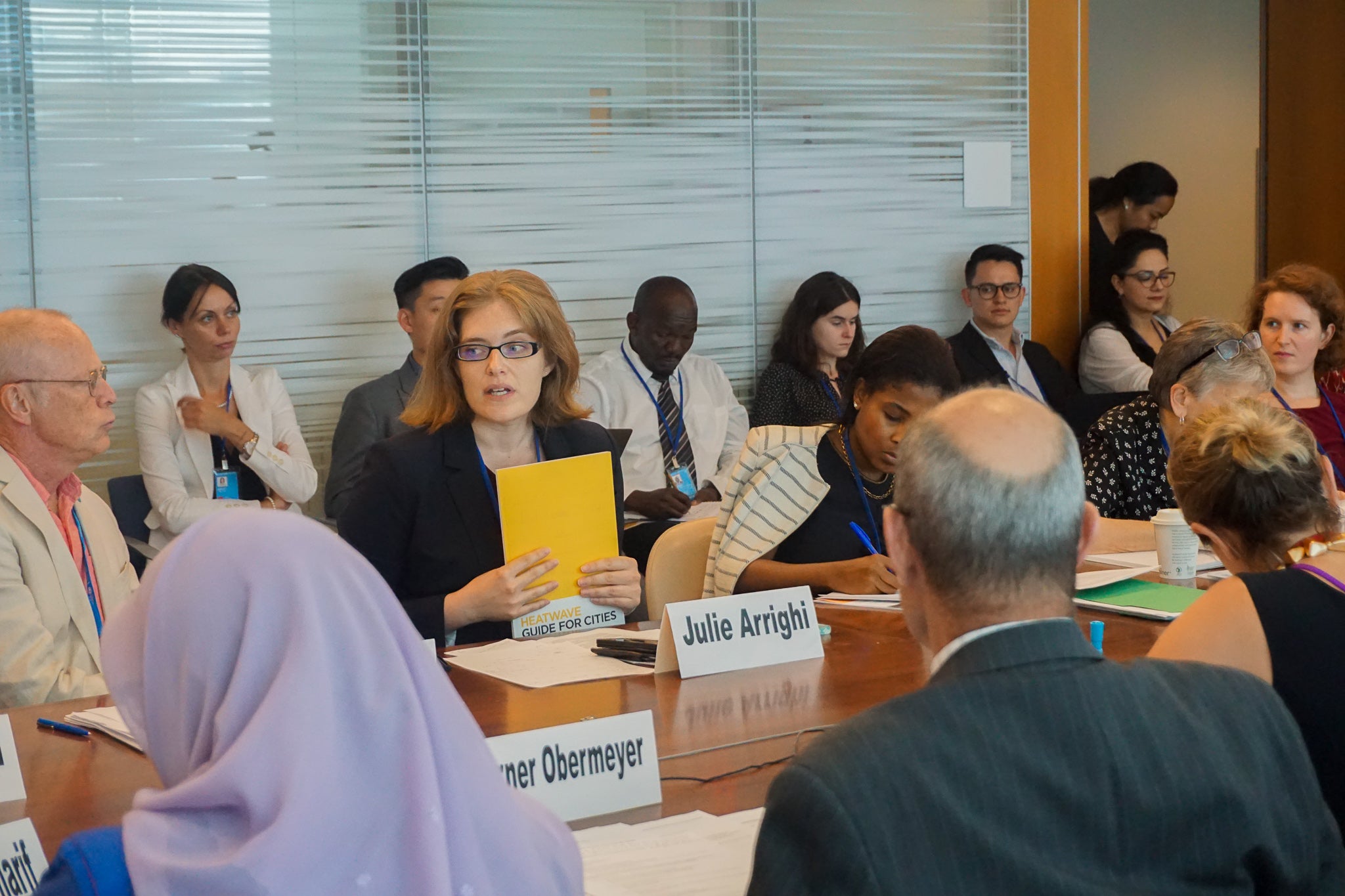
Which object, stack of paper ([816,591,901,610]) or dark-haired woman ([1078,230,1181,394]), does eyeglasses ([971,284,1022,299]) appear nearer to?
dark-haired woman ([1078,230,1181,394])

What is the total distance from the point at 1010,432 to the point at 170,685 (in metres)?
0.73

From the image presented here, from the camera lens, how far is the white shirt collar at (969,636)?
3.65ft

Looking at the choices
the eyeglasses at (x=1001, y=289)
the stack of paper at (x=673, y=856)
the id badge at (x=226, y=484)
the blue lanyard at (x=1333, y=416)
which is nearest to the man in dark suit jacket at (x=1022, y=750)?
the stack of paper at (x=673, y=856)

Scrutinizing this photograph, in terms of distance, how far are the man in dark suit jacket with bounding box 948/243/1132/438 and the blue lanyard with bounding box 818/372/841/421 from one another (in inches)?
27.2

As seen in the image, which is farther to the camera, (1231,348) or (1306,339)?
(1306,339)

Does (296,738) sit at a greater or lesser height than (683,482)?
greater

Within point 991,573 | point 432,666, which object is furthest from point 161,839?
point 991,573

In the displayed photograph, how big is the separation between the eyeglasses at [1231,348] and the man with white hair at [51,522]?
2753 millimetres

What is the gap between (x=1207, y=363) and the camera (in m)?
3.59

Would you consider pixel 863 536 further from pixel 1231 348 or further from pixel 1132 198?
pixel 1132 198

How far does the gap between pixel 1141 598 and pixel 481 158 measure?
372 centimetres

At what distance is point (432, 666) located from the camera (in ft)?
3.59

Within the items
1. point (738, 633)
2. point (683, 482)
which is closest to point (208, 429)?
point (683, 482)

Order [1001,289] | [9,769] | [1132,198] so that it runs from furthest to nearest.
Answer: [1132,198] < [1001,289] < [9,769]
